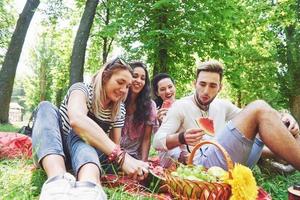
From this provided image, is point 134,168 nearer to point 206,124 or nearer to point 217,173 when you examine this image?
point 217,173

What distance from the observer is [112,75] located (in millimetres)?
3174

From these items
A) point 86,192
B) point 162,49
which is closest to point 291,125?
point 86,192

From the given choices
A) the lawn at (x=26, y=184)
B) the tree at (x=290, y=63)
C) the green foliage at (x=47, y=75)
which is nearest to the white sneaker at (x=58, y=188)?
the lawn at (x=26, y=184)

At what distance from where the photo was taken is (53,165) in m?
2.49

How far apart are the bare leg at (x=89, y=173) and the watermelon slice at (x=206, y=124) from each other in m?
1.51

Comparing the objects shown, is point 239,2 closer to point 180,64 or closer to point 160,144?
point 180,64

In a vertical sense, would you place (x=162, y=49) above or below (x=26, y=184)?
above

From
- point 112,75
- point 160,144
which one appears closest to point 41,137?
point 112,75

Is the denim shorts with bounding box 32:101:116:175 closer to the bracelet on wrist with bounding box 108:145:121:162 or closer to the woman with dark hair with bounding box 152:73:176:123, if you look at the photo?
the bracelet on wrist with bounding box 108:145:121:162

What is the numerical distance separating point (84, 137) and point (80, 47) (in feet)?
32.6

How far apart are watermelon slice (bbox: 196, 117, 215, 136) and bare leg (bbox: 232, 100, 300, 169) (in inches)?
26.7

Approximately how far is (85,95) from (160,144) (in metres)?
0.90

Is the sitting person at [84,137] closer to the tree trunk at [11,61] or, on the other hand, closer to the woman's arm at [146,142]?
the woman's arm at [146,142]

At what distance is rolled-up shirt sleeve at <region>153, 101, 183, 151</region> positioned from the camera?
3510mm
